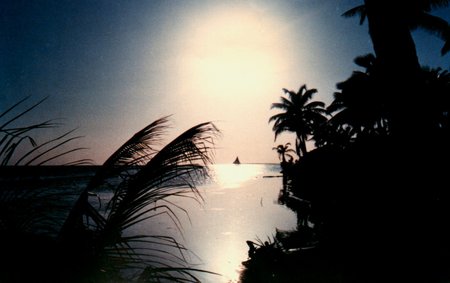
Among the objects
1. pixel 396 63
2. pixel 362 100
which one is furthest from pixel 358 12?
A: pixel 396 63

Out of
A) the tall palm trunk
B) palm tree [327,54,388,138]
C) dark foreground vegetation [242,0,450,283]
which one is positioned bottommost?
dark foreground vegetation [242,0,450,283]

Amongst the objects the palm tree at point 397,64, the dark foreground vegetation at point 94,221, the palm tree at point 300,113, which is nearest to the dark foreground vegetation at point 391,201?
the palm tree at point 397,64

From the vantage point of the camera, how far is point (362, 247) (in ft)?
26.5

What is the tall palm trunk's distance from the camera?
4.87m

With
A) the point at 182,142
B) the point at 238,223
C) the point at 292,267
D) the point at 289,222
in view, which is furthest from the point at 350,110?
the point at 182,142

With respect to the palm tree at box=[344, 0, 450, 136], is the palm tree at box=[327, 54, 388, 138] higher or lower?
higher

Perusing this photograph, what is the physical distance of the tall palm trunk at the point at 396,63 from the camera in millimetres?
4871

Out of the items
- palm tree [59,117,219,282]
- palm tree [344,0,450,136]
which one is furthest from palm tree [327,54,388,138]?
palm tree [59,117,219,282]

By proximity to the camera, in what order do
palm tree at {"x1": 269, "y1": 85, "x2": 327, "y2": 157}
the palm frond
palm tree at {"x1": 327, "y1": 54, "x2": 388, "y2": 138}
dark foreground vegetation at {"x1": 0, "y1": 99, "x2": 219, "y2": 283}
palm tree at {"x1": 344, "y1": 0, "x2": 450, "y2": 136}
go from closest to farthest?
dark foreground vegetation at {"x1": 0, "y1": 99, "x2": 219, "y2": 283}, palm tree at {"x1": 344, "y1": 0, "x2": 450, "y2": 136}, the palm frond, palm tree at {"x1": 327, "y1": 54, "x2": 388, "y2": 138}, palm tree at {"x1": 269, "y1": 85, "x2": 327, "y2": 157}

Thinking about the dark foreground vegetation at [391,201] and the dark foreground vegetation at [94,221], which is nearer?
the dark foreground vegetation at [94,221]

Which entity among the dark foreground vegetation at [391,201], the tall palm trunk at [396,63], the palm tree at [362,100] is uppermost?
the palm tree at [362,100]

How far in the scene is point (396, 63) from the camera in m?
5.27

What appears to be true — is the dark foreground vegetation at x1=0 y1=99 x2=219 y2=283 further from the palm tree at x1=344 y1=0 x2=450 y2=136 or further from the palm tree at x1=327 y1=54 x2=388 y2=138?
the palm tree at x1=327 y1=54 x2=388 y2=138

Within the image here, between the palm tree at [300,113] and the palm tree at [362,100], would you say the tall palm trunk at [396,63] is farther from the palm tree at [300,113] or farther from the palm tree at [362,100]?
the palm tree at [300,113]
